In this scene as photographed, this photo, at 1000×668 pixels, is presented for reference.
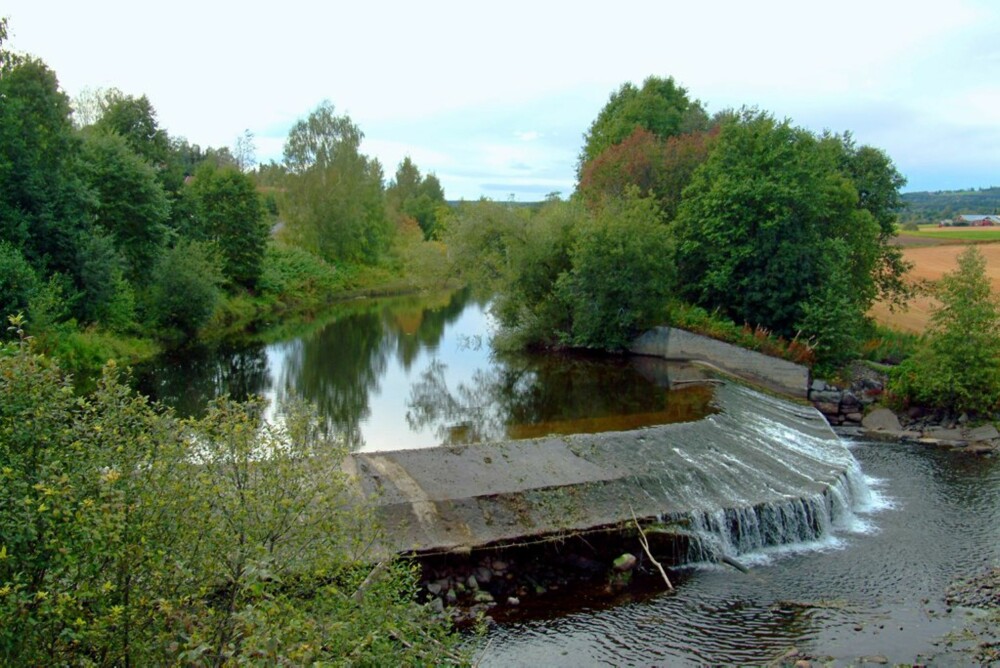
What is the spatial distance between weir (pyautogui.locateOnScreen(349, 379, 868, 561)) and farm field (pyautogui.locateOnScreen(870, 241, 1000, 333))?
535 inches

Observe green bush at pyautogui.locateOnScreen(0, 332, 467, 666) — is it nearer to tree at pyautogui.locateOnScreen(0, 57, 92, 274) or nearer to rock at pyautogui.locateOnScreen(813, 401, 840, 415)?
rock at pyautogui.locateOnScreen(813, 401, 840, 415)

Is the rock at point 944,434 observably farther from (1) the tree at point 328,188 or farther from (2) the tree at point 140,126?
(1) the tree at point 328,188

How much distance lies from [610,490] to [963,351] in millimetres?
12892

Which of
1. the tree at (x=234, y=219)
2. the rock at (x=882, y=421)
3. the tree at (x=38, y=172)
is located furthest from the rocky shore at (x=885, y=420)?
the tree at (x=234, y=219)

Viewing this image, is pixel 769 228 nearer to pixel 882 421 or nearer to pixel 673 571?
pixel 882 421

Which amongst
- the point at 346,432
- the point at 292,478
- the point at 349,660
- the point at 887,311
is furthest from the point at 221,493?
the point at 887,311

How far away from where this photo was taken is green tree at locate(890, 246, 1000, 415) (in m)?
21.5

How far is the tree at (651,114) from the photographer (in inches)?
1684

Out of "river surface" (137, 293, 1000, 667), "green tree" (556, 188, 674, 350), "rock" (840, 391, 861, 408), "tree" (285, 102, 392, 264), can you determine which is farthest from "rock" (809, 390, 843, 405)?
"tree" (285, 102, 392, 264)

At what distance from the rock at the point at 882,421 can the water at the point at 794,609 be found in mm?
6522

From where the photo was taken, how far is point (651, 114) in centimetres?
4281

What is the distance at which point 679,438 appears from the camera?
17156 millimetres

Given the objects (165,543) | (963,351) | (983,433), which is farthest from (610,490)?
(963,351)

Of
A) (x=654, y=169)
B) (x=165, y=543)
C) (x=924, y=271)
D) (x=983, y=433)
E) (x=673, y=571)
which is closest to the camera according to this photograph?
(x=165, y=543)
